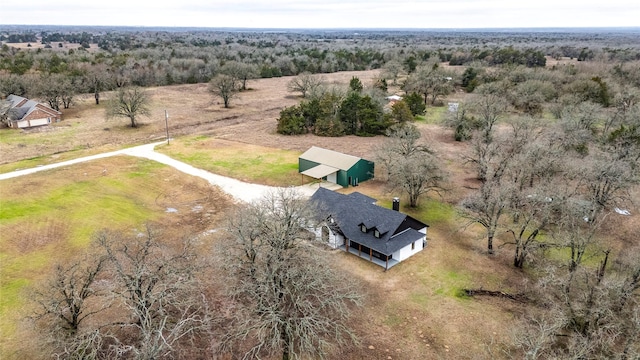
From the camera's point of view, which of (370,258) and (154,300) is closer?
(154,300)

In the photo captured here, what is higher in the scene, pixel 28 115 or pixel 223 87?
pixel 223 87

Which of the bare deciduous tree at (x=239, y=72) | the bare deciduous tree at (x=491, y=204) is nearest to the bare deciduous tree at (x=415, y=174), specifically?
the bare deciduous tree at (x=491, y=204)

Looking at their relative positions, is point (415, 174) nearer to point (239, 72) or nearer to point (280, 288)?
point (280, 288)

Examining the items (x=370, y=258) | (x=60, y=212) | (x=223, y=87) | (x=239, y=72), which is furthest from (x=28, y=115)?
(x=370, y=258)

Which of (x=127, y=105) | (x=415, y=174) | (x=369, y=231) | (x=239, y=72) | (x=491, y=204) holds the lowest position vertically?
(x=369, y=231)

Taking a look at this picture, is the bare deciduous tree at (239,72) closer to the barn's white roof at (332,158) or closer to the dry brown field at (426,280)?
the dry brown field at (426,280)

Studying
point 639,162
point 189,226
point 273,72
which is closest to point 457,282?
point 189,226

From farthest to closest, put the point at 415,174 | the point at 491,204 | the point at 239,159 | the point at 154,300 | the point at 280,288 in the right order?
the point at 239,159 → the point at 415,174 → the point at 491,204 → the point at 280,288 → the point at 154,300

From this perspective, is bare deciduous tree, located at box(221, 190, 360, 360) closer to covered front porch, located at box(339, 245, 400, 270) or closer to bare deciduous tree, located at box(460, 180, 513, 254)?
covered front porch, located at box(339, 245, 400, 270)

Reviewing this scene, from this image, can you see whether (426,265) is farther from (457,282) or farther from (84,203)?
(84,203)
